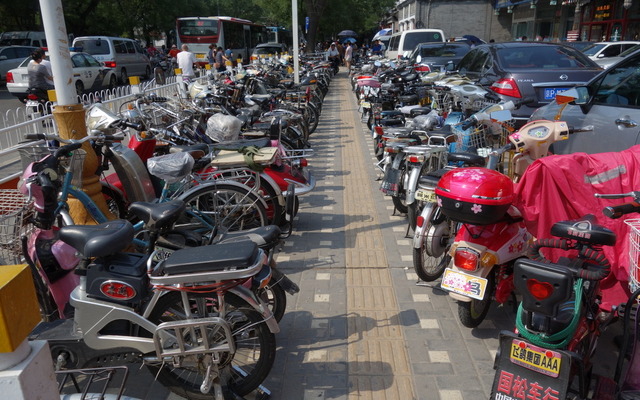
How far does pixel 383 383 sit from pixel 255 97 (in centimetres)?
669

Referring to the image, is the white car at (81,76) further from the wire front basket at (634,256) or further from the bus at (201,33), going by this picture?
the wire front basket at (634,256)

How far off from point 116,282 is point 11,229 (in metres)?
0.93

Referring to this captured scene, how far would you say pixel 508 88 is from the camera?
682 cm

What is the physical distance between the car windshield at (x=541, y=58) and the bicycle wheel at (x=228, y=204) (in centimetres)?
468

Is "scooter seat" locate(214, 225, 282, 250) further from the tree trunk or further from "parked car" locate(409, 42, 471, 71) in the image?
the tree trunk

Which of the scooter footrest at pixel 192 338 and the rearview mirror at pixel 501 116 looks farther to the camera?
the rearview mirror at pixel 501 116

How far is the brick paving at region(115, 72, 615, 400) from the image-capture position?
2.95m

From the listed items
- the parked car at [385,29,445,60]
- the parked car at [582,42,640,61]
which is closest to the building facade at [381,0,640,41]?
the parked car at [582,42,640,61]

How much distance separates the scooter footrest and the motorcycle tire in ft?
5.33

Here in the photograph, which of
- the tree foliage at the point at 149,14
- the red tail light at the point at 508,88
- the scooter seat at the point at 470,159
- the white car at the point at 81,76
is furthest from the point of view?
the tree foliage at the point at 149,14

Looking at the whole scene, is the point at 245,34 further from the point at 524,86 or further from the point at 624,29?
the point at 524,86

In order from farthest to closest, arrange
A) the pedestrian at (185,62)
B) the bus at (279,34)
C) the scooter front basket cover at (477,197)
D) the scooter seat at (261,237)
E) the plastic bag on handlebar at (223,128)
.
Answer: the bus at (279,34) → the pedestrian at (185,62) → the plastic bag on handlebar at (223,128) → the scooter front basket cover at (477,197) → the scooter seat at (261,237)

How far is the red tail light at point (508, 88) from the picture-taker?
22.2ft

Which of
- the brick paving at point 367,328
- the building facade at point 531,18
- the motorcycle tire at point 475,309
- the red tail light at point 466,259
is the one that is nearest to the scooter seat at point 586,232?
the red tail light at point 466,259
